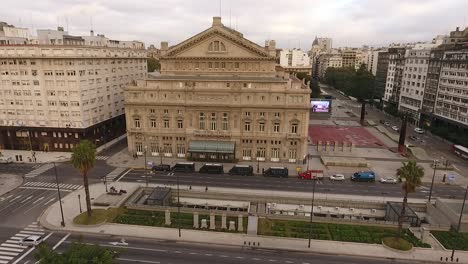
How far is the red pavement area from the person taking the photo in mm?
102250

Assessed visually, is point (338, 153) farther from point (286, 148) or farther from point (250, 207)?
point (250, 207)

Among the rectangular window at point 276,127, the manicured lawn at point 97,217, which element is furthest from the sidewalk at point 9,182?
the rectangular window at point 276,127

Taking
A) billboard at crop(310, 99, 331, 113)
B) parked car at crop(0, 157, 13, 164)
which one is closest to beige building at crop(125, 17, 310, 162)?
parked car at crop(0, 157, 13, 164)

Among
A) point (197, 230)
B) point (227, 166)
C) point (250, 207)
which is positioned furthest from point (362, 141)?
point (197, 230)

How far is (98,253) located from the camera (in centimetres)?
2994

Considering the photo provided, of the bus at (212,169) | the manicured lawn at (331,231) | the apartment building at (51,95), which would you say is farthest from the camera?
the apartment building at (51,95)

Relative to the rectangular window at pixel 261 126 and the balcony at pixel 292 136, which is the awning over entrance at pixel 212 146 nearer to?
the rectangular window at pixel 261 126

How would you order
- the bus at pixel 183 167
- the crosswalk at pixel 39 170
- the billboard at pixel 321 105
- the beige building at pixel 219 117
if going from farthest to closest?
1. the billboard at pixel 321 105
2. the beige building at pixel 219 117
3. the bus at pixel 183 167
4. the crosswalk at pixel 39 170

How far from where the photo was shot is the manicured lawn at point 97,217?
5072cm

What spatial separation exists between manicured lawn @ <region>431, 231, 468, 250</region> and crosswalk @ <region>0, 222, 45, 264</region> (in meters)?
61.7

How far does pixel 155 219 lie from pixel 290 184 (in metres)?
30.5

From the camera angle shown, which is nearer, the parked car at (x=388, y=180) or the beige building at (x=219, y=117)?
the parked car at (x=388, y=180)

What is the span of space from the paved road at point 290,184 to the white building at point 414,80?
6410 cm

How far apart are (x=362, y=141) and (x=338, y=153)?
777 inches
